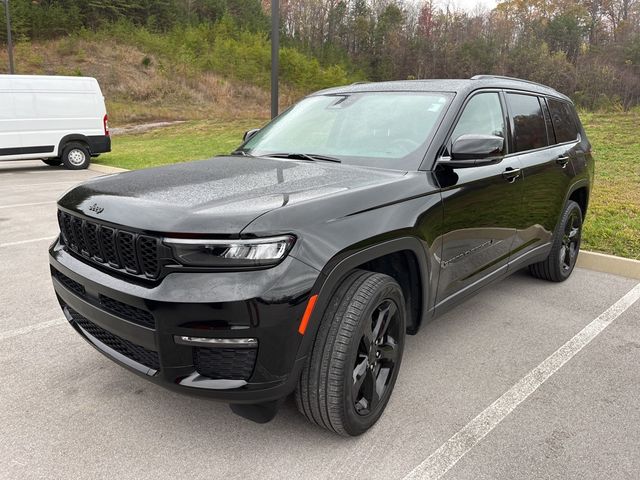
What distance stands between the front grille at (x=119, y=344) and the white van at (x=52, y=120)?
11.3 m

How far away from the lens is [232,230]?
198 cm

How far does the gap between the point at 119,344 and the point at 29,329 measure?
1712 mm

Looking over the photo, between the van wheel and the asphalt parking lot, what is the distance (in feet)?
33.2

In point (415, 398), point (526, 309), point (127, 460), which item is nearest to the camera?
point (127, 460)

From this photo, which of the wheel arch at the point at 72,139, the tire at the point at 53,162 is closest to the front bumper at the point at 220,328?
the wheel arch at the point at 72,139

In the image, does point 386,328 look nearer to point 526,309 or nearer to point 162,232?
point 162,232

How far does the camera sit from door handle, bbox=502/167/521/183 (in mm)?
3437

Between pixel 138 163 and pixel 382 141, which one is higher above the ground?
pixel 382 141

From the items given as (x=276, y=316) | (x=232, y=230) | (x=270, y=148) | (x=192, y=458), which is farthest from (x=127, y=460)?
(x=270, y=148)

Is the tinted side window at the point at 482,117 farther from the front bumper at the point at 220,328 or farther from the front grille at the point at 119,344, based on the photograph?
the front grille at the point at 119,344

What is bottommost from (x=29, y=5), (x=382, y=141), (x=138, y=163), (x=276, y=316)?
(x=138, y=163)

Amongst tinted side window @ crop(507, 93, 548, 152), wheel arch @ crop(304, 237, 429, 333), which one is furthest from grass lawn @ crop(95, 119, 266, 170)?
wheel arch @ crop(304, 237, 429, 333)

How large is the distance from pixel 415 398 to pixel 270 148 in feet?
6.01

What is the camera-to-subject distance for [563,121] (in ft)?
15.0
